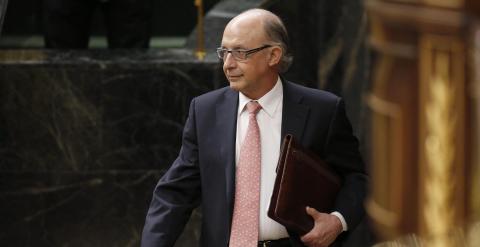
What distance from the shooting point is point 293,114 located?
330cm

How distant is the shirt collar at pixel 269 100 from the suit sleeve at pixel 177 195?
0.61ft

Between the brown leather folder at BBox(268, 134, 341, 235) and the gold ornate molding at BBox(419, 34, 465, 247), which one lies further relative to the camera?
the brown leather folder at BBox(268, 134, 341, 235)

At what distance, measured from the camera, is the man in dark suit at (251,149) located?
3199 mm

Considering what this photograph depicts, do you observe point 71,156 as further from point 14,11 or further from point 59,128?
point 14,11

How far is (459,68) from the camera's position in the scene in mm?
867

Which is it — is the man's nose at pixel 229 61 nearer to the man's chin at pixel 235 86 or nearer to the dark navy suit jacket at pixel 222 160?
the man's chin at pixel 235 86

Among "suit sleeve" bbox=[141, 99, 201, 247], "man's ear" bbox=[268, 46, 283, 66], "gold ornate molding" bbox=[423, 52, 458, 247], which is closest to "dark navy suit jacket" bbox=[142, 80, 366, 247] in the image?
"suit sleeve" bbox=[141, 99, 201, 247]

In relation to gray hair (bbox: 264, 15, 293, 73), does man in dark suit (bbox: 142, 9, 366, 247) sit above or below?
below

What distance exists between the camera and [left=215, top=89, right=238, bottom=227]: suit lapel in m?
Result: 3.24

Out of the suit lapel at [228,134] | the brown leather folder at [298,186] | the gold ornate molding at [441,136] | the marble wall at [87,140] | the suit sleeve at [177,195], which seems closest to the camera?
the gold ornate molding at [441,136]

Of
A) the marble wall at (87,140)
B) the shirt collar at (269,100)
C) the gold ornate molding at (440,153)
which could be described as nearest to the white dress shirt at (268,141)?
the shirt collar at (269,100)

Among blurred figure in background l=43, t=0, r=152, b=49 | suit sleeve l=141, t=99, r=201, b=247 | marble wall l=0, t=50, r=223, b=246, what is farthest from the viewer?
blurred figure in background l=43, t=0, r=152, b=49

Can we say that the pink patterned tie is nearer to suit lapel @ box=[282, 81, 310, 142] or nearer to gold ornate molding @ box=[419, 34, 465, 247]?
suit lapel @ box=[282, 81, 310, 142]

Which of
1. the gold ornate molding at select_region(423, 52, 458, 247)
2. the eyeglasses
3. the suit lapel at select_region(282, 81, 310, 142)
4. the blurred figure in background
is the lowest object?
the blurred figure in background
